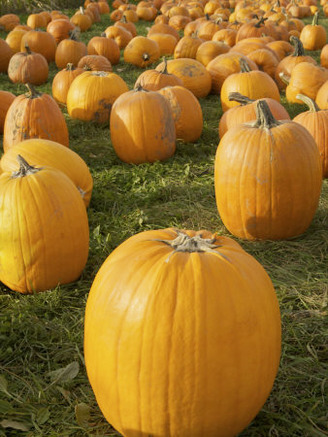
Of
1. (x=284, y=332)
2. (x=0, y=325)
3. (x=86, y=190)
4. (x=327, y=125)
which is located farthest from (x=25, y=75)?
(x=284, y=332)

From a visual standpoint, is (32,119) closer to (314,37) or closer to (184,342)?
(184,342)

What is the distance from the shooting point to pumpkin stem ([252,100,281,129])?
3566mm

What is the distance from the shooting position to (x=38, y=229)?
3.00m

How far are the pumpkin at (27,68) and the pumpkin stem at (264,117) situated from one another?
5.95 meters

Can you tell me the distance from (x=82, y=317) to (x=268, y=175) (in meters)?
1.62

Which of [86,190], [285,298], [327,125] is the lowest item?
[285,298]

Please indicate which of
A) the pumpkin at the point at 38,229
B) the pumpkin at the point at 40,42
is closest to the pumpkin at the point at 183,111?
the pumpkin at the point at 38,229

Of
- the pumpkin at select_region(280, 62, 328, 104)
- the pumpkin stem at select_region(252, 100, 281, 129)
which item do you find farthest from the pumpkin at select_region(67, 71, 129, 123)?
the pumpkin stem at select_region(252, 100, 281, 129)

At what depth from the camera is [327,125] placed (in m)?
4.38

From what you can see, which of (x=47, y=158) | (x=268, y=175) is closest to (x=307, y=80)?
(x=268, y=175)

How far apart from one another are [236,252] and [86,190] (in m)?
2.21

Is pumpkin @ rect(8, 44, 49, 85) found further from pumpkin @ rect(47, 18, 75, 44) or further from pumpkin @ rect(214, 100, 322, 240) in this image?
pumpkin @ rect(214, 100, 322, 240)

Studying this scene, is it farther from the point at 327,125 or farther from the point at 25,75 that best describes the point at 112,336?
the point at 25,75

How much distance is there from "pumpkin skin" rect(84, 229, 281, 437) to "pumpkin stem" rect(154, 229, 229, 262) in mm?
27
